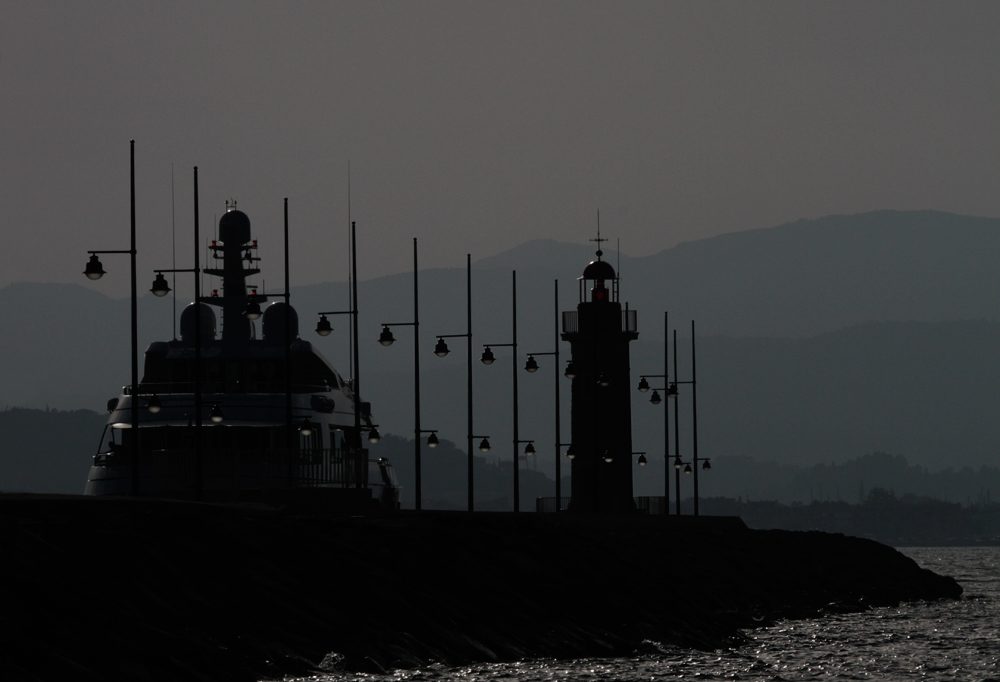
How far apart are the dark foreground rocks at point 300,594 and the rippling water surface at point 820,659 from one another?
2.50 ft

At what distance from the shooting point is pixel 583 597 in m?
39.4

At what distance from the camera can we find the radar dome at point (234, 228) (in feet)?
239

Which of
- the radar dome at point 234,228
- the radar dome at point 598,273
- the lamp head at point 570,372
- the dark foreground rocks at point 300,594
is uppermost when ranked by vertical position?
the radar dome at point 234,228

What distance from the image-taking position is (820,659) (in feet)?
128

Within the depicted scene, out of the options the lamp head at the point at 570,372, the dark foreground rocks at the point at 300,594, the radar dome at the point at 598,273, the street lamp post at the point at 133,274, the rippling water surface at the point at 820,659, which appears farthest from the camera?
the radar dome at the point at 598,273

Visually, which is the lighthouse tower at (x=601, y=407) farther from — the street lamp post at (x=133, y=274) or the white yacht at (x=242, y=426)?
the street lamp post at (x=133, y=274)

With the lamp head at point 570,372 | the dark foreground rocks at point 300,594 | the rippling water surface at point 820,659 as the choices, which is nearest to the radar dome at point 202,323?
the lamp head at point 570,372

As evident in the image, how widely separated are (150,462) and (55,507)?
26.1 meters

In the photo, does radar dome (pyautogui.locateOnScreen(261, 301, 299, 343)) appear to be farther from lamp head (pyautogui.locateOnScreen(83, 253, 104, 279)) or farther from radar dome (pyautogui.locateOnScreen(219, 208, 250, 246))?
lamp head (pyautogui.locateOnScreen(83, 253, 104, 279))

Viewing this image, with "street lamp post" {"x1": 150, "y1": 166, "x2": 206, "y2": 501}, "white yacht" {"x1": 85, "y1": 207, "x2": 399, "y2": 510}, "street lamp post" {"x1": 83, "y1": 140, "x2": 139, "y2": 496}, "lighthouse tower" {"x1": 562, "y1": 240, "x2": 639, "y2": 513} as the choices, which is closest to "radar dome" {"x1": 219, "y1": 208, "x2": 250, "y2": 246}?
"white yacht" {"x1": 85, "y1": 207, "x2": 399, "y2": 510}

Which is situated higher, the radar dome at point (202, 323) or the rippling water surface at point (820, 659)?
the radar dome at point (202, 323)

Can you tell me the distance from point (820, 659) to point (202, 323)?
34723 mm

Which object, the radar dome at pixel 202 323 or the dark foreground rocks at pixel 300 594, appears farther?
the radar dome at pixel 202 323

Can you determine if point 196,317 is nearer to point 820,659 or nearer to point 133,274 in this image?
point 133,274
